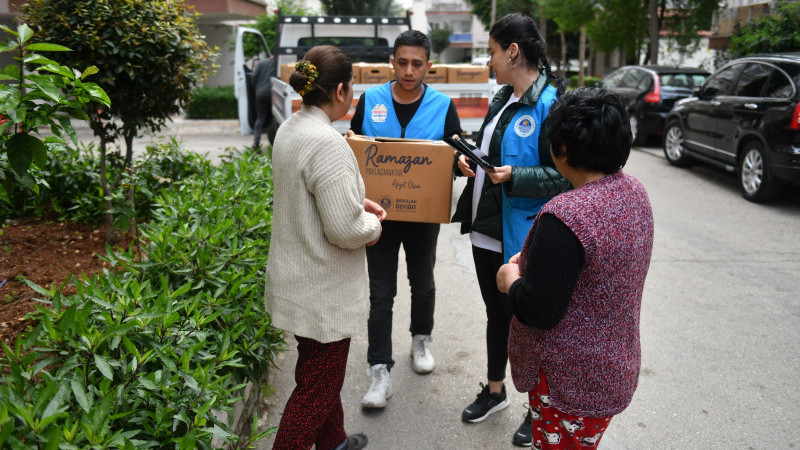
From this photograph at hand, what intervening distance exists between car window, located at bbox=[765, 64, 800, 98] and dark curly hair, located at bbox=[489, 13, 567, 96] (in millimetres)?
6093

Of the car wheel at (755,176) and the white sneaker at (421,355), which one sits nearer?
the white sneaker at (421,355)

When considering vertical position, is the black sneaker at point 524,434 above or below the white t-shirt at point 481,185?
below

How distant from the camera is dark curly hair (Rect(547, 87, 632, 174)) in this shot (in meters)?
1.87

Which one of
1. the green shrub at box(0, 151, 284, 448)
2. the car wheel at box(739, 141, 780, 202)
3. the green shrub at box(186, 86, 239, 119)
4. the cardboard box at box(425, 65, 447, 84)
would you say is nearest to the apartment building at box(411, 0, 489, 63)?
the green shrub at box(186, 86, 239, 119)

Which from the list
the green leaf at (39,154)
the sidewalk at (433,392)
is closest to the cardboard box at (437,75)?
the sidewalk at (433,392)

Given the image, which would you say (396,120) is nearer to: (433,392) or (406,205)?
(406,205)

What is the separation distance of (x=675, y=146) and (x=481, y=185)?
8890mm

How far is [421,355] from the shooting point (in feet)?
12.9

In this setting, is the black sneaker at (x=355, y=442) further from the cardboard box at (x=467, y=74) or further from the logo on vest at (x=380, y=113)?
the cardboard box at (x=467, y=74)

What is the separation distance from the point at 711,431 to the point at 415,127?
2221 millimetres

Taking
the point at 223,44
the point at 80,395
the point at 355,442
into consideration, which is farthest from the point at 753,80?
the point at 223,44

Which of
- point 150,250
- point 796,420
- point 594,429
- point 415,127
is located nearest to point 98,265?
point 150,250

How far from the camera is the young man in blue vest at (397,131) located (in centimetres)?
332

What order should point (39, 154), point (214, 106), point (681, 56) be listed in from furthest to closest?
point (681, 56) → point (214, 106) → point (39, 154)
